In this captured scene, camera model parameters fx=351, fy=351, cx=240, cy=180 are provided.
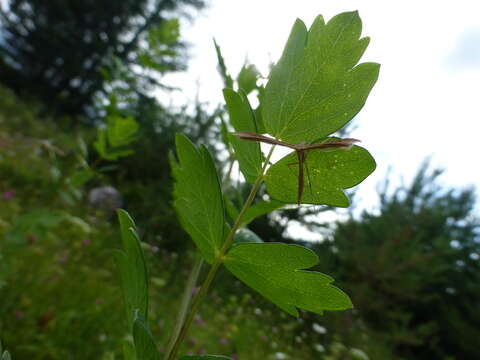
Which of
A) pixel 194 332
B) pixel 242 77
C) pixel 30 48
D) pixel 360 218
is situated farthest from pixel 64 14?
pixel 242 77

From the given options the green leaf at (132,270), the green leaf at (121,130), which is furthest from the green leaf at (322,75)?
the green leaf at (121,130)

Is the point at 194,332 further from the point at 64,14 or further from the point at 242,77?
the point at 64,14

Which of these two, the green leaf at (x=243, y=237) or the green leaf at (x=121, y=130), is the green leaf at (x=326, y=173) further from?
the green leaf at (x=121, y=130)

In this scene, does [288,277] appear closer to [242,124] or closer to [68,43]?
[242,124]

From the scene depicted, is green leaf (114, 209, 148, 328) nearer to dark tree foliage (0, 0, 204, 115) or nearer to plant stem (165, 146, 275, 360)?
plant stem (165, 146, 275, 360)

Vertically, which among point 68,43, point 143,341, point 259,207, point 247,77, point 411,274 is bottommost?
point 143,341

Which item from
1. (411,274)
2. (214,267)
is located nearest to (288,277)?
(214,267)

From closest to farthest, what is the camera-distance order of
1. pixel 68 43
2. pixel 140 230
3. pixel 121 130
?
pixel 121 130
pixel 140 230
pixel 68 43

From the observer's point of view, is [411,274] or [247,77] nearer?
[247,77]
